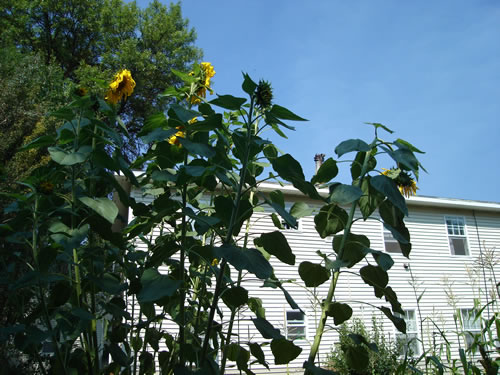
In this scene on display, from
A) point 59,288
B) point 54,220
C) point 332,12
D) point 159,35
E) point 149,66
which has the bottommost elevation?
point 59,288

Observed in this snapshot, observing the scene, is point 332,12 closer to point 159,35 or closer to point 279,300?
point 279,300

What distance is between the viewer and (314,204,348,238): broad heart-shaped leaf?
1.49 m

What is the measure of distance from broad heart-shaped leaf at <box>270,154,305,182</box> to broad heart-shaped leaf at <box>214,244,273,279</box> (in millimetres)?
258

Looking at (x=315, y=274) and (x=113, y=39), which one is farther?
(x=113, y=39)

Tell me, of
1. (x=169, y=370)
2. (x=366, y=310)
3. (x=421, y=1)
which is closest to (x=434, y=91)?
(x=421, y=1)

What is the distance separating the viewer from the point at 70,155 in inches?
51.2

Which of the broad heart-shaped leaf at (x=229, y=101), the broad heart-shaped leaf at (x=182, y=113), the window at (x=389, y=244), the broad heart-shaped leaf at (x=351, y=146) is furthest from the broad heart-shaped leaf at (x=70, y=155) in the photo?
the window at (x=389, y=244)

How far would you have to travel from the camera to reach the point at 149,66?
16.5m

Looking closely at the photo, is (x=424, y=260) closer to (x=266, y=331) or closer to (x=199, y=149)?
(x=266, y=331)

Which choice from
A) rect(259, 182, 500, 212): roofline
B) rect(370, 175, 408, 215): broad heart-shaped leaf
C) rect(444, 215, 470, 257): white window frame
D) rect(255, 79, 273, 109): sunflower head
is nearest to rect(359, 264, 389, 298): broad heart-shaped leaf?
rect(370, 175, 408, 215): broad heart-shaped leaf

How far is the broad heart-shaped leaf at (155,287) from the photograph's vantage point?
109 centimetres

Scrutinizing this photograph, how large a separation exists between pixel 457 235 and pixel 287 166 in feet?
44.0

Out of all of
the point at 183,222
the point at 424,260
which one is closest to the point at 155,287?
the point at 183,222

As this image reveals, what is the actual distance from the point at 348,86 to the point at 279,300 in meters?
7.45
